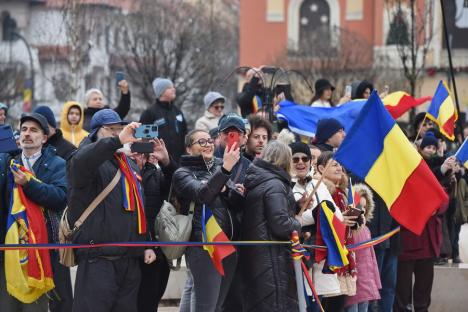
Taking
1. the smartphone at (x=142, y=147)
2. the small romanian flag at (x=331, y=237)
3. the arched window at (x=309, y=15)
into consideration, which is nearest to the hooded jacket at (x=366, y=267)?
the small romanian flag at (x=331, y=237)

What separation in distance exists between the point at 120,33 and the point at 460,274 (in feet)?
129

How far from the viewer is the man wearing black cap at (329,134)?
12.2 m

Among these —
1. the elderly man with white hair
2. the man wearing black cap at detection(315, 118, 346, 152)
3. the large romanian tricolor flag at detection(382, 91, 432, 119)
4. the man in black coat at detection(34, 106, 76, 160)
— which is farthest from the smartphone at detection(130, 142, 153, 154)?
the large romanian tricolor flag at detection(382, 91, 432, 119)

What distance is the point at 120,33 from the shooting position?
169ft

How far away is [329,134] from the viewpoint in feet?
39.9

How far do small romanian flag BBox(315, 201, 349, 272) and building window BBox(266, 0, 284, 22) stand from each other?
63.7 m

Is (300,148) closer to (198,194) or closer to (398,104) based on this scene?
(198,194)

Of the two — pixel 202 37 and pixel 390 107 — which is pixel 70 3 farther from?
pixel 390 107

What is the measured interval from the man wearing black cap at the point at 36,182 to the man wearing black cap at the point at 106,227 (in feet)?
2.53

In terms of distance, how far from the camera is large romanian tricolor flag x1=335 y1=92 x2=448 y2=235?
32.6 ft

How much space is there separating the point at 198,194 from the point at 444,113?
17.4 feet

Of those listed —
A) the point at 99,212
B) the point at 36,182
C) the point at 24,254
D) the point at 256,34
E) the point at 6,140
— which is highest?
the point at 6,140

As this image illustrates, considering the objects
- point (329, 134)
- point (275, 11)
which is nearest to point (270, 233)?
point (329, 134)

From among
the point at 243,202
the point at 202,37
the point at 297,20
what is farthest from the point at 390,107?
the point at 297,20
